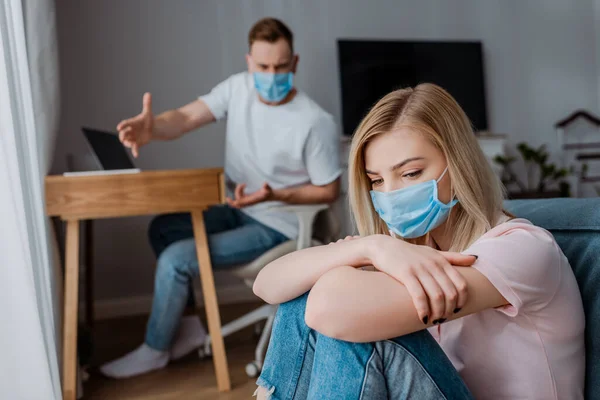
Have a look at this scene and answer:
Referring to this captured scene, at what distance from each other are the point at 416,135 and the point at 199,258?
1.10 meters

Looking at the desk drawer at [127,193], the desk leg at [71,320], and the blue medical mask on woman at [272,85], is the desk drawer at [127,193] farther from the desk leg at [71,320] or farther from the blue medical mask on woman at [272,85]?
the blue medical mask on woman at [272,85]

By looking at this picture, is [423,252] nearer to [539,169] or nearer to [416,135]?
[416,135]

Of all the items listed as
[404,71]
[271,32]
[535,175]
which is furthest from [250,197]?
[535,175]

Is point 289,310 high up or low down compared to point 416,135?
down

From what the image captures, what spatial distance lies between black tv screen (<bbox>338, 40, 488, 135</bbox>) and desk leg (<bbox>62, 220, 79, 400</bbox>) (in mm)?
2044

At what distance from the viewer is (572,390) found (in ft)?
2.73

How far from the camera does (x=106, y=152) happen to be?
6.91 feet

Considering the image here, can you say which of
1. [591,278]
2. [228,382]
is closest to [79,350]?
[228,382]

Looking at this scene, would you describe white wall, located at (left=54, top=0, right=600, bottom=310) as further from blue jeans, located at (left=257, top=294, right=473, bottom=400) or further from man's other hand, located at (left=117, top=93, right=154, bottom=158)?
blue jeans, located at (left=257, top=294, right=473, bottom=400)

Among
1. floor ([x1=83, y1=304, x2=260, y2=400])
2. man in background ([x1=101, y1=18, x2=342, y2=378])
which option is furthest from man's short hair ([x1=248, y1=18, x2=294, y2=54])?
floor ([x1=83, y1=304, x2=260, y2=400])

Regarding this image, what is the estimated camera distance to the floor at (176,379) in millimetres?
1836

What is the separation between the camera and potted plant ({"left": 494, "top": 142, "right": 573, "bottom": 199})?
3.66 meters

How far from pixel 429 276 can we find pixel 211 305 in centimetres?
125

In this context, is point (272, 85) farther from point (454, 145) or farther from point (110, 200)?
point (454, 145)
